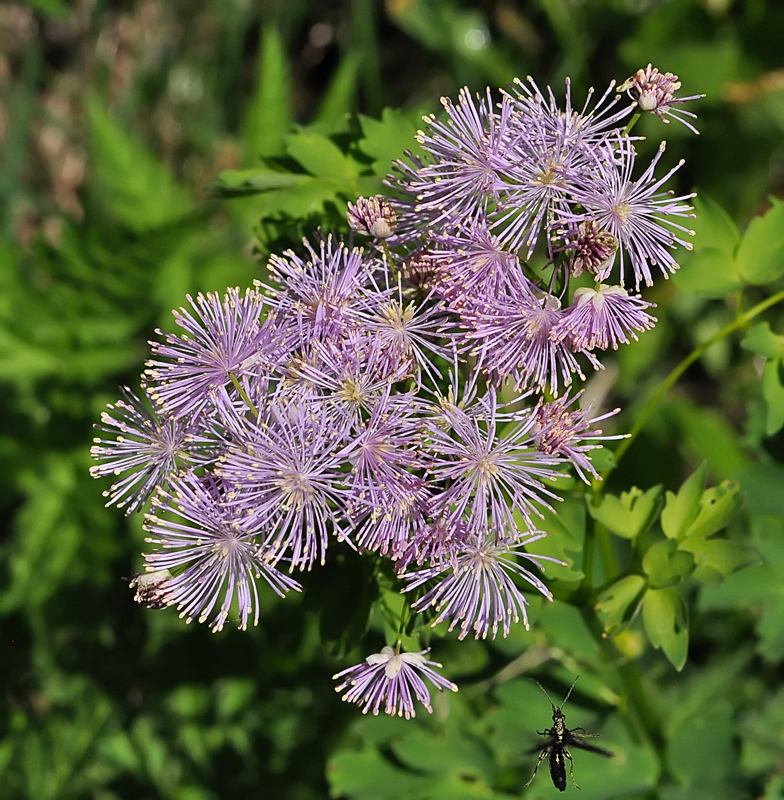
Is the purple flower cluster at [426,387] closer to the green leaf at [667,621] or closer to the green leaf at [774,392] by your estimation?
the green leaf at [667,621]

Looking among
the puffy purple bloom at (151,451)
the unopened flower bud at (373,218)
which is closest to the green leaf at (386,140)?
the unopened flower bud at (373,218)

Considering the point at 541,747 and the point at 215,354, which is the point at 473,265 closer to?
the point at 215,354

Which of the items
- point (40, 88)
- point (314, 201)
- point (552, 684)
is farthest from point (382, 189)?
point (40, 88)

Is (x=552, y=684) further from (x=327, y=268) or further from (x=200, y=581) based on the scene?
(x=327, y=268)

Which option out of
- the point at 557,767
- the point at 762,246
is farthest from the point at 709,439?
the point at 557,767

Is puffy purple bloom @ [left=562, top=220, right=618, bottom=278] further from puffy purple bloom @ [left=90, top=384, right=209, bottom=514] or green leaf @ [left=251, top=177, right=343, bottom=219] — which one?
puffy purple bloom @ [left=90, top=384, right=209, bottom=514]

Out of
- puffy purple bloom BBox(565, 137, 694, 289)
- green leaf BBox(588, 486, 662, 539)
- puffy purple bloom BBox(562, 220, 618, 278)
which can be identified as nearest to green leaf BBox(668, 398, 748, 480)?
green leaf BBox(588, 486, 662, 539)

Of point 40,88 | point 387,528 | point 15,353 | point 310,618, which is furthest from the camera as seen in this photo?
point 40,88
